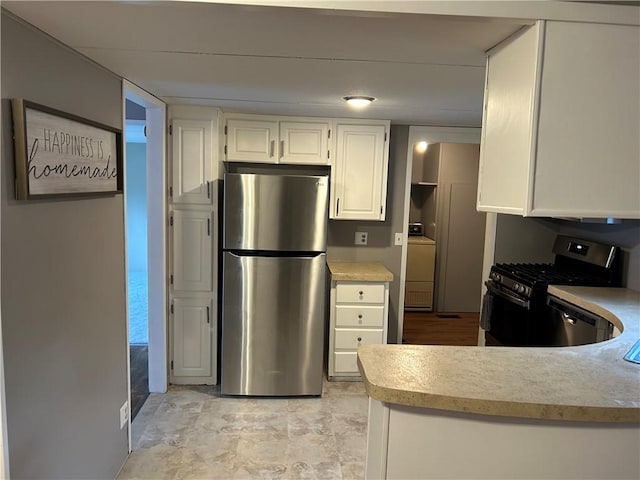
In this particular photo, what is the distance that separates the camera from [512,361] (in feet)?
4.64

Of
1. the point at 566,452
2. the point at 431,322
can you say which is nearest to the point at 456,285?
the point at 431,322

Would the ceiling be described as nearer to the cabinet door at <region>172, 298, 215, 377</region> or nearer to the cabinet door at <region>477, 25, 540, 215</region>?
the cabinet door at <region>477, 25, 540, 215</region>

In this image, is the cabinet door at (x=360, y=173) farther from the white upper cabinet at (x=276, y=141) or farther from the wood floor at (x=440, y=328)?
the wood floor at (x=440, y=328)

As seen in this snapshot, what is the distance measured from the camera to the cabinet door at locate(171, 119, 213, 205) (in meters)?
3.21

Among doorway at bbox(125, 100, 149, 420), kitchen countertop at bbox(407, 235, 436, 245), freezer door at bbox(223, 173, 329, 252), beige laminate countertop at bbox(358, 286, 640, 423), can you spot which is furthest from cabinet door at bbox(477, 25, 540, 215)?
kitchen countertop at bbox(407, 235, 436, 245)

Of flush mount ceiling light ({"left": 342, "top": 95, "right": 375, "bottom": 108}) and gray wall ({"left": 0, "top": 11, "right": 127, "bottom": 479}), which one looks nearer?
gray wall ({"left": 0, "top": 11, "right": 127, "bottom": 479})

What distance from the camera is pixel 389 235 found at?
3.90 metres

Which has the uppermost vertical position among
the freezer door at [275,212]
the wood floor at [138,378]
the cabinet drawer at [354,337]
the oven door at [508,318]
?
the freezer door at [275,212]

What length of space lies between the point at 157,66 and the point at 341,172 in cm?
180

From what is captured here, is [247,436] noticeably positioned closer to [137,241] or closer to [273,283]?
[273,283]

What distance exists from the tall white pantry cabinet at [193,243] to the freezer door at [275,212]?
319mm

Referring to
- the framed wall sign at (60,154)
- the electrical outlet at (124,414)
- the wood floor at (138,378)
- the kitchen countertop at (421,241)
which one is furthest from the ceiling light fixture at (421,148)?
the electrical outlet at (124,414)

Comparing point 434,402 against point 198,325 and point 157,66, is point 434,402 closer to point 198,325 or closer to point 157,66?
point 157,66

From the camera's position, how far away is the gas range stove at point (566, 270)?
265 centimetres
